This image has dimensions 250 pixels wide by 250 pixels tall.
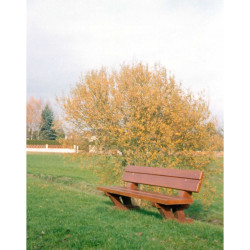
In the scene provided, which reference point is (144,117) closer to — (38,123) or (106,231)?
(106,231)

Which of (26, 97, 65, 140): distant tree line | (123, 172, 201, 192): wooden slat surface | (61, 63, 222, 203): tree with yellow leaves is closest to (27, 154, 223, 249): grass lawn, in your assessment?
(123, 172, 201, 192): wooden slat surface

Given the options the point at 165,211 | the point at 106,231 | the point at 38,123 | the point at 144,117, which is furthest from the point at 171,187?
the point at 38,123

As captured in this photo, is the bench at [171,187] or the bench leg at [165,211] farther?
the bench leg at [165,211]

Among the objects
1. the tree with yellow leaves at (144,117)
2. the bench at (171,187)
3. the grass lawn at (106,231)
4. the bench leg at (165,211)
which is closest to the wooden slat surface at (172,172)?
the bench at (171,187)

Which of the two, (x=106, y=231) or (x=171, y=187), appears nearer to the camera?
(x=106, y=231)

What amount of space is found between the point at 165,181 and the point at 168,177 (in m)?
0.08

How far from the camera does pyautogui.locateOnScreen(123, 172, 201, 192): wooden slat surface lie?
13.9ft

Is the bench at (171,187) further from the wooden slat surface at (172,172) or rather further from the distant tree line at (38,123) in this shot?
the distant tree line at (38,123)

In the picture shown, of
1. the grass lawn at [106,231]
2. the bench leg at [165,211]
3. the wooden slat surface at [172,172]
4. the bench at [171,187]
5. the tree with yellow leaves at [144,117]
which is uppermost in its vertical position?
the tree with yellow leaves at [144,117]

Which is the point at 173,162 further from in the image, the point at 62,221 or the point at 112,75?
the point at 62,221

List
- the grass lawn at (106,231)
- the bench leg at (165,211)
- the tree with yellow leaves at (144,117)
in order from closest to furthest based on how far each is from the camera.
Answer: the grass lawn at (106,231) < the bench leg at (165,211) < the tree with yellow leaves at (144,117)

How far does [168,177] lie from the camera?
4676 mm

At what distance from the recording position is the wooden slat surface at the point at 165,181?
423cm
